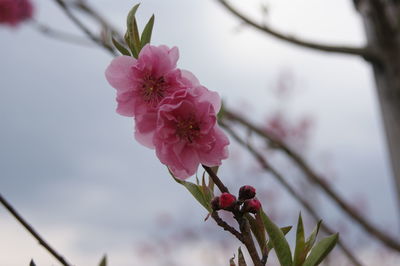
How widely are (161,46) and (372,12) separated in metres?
1.67

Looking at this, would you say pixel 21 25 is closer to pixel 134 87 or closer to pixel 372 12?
pixel 372 12

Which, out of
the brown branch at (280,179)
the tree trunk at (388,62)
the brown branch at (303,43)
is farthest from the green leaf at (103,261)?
the tree trunk at (388,62)

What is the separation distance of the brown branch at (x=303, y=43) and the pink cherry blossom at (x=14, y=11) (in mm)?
1158

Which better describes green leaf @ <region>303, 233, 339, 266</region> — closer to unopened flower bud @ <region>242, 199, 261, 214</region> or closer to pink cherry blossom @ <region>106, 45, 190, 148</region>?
unopened flower bud @ <region>242, 199, 261, 214</region>

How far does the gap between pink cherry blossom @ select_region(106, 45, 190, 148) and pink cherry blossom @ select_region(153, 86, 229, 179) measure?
2cm

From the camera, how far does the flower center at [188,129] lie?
58 centimetres

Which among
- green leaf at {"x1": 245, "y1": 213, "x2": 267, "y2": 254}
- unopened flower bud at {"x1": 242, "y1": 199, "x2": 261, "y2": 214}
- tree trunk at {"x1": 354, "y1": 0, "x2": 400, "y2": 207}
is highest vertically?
tree trunk at {"x1": 354, "y1": 0, "x2": 400, "y2": 207}

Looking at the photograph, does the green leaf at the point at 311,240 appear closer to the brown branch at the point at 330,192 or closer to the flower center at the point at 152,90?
the flower center at the point at 152,90

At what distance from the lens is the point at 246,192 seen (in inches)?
21.1

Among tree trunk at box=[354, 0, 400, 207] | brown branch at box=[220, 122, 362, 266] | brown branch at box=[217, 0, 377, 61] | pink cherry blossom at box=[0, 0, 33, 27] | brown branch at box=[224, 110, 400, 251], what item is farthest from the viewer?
pink cherry blossom at box=[0, 0, 33, 27]

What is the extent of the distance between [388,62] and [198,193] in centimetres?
172

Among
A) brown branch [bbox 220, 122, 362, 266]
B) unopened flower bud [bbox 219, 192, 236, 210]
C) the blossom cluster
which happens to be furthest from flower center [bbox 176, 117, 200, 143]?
brown branch [bbox 220, 122, 362, 266]

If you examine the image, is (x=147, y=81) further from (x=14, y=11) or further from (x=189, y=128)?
(x=14, y=11)

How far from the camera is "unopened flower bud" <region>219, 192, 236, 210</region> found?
0.52 meters
